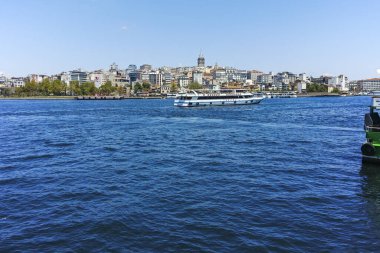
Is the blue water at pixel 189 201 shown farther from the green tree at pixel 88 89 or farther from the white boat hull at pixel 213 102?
the green tree at pixel 88 89

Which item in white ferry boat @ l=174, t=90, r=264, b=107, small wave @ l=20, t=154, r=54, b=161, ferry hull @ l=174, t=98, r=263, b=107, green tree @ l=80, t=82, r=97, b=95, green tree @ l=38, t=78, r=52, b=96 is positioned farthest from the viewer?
green tree @ l=38, t=78, r=52, b=96

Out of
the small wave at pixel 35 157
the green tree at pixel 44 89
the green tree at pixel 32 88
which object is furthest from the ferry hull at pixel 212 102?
the green tree at pixel 32 88

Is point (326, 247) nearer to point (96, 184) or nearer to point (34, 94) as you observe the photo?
point (96, 184)

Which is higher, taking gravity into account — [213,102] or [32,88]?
[32,88]

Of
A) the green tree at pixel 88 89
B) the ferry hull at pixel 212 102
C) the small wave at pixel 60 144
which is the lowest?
the small wave at pixel 60 144

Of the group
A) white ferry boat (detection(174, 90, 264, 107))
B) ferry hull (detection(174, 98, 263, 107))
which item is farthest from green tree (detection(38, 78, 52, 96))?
ferry hull (detection(174, 98, 263, 107))

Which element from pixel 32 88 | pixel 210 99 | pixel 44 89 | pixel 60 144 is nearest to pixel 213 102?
pixel 210 99

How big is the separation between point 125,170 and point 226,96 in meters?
87.4

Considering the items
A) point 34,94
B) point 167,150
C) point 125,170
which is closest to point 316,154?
point 167,150

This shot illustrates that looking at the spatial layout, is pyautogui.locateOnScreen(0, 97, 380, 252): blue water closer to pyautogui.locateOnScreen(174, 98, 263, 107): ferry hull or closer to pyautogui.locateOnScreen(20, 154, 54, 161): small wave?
pyautogui.locateOnScreen(20, 154, 54, 161): small wave

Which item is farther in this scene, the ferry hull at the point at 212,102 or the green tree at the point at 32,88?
the green tree at the point at 32,88

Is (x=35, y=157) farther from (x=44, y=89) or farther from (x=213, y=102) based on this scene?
(x=44, y=89)

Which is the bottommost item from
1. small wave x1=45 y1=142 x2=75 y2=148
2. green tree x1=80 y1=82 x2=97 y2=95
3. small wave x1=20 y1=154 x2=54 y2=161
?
small wave x1=45 y1=142 x2=75 y2=148

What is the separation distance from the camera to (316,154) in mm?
24766
